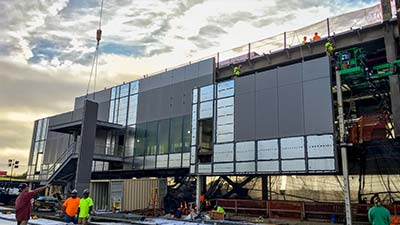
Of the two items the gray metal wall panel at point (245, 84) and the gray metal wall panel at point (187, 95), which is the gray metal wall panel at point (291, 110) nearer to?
the gray metal wall panel at point (245, 84)

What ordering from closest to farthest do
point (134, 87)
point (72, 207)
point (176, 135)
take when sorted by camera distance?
point (72, 207), point (176, 135), point (134, 87)

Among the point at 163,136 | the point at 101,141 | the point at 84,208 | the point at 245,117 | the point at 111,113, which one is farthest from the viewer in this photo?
the point at 111,113

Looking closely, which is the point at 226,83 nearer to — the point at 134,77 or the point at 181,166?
the point at 181,166

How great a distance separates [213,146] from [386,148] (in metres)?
11.2

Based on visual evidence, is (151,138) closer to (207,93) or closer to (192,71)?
(192,71)

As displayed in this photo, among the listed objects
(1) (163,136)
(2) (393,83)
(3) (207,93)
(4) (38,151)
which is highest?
(3) (207,93)

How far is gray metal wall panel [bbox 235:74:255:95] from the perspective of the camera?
24750mm

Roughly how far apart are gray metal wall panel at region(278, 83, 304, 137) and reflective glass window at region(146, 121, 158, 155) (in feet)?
47.6

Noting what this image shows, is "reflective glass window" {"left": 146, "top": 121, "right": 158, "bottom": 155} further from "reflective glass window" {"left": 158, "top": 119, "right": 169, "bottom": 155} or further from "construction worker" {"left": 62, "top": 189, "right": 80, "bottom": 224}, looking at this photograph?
"construction worker" {"left": 62, "top": 189, "right": 80, "bottom": 224}

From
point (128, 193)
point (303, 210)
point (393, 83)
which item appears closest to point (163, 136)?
point (128, 193)

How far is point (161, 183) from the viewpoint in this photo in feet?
95.2

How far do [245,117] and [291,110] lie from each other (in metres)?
3.40

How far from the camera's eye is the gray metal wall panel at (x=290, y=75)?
22.5 metres

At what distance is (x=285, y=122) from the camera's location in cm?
2234
